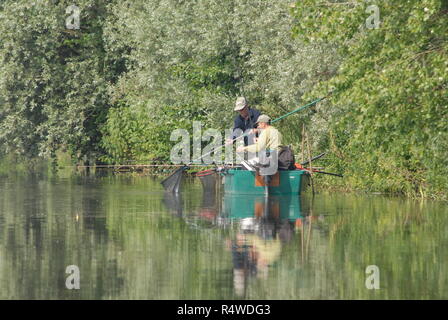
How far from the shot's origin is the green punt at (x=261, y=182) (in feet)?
88.0

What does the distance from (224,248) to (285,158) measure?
39.4 feet

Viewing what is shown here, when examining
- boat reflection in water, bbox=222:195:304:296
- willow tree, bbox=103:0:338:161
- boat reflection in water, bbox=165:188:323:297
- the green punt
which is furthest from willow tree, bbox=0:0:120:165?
boat reflection in water, bbox=222:195:304:296

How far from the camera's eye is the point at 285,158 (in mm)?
26844

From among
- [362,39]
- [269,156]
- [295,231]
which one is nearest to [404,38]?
[362,39]

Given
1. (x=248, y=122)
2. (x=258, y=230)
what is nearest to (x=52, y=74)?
(x=248, y=122)

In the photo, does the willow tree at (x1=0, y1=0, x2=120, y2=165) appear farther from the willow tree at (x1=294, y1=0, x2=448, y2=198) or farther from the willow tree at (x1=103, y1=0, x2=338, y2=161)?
the willow tree at (x1=294, y1=0, x2=448, y2=198)

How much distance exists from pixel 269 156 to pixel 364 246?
444 inches

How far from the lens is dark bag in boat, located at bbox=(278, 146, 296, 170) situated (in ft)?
87.8

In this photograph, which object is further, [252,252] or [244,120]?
[244,120]

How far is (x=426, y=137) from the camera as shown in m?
18.8

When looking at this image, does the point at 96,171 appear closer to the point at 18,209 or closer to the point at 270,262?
the point at 18,209

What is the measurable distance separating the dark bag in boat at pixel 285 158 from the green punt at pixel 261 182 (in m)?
0.21

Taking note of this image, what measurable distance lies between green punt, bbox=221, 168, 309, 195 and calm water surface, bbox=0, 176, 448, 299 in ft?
3.09

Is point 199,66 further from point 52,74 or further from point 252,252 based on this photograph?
point 252,252
